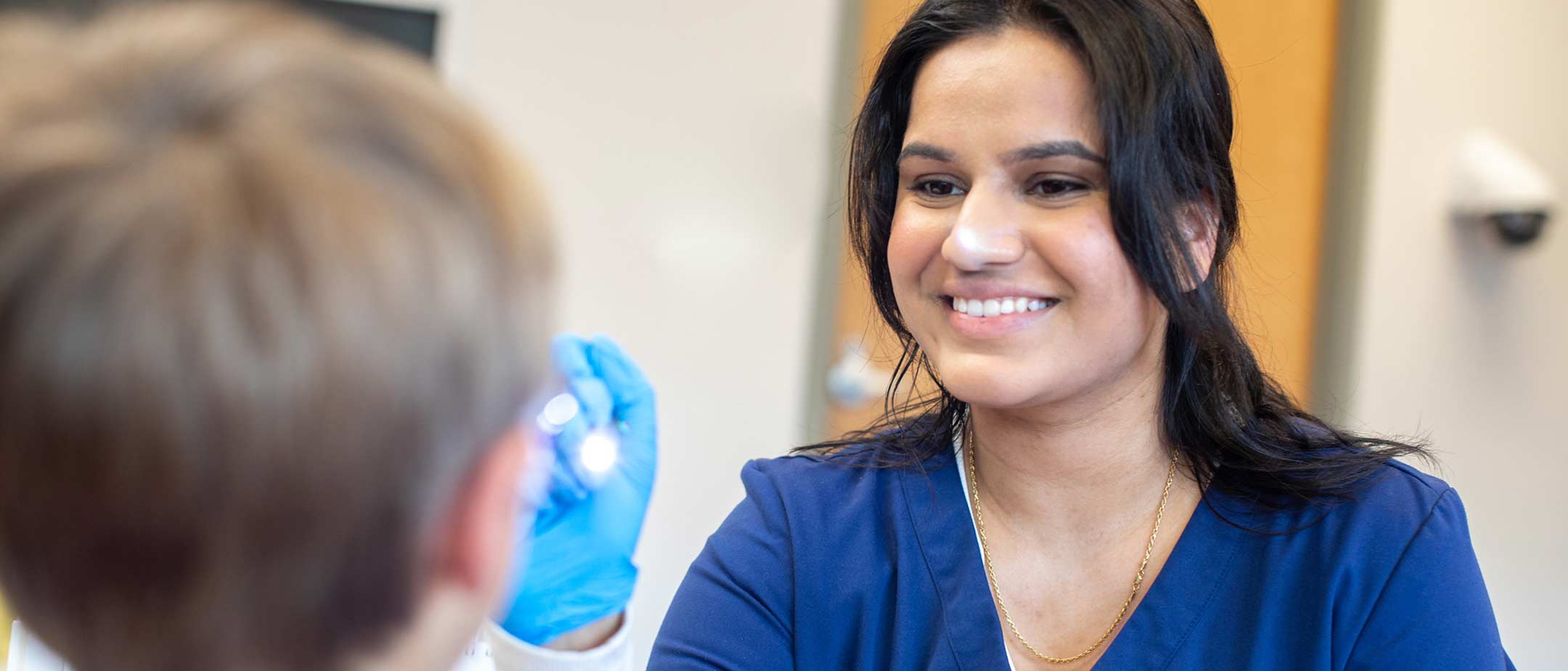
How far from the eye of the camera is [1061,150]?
1002 mm

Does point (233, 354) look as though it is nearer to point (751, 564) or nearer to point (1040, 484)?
point (751, 564)

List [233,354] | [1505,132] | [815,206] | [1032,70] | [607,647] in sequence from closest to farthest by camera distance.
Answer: [233,354] < [607,647] < [1032,70] < [815,206] < [1505,132]

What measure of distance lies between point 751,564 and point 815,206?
1217 mm

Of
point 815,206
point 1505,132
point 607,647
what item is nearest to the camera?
point 607,647

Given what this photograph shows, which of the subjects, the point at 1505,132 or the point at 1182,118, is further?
the point at 1505,132

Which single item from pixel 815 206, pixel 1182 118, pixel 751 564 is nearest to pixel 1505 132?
pixel 815 206

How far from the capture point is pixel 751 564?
108 centimetres

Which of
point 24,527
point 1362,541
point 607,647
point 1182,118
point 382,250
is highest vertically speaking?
point 1182,118

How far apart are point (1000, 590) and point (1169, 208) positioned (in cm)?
35

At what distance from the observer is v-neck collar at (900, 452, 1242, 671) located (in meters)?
1.02

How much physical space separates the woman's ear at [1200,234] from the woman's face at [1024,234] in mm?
46

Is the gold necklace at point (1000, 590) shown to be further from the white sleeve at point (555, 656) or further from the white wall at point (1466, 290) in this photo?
the white wall at point (1466, 290)

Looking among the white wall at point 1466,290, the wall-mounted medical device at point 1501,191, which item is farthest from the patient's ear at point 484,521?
the wall-mounted medical device at point 1501,191

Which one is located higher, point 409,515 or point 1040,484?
point 409,515
